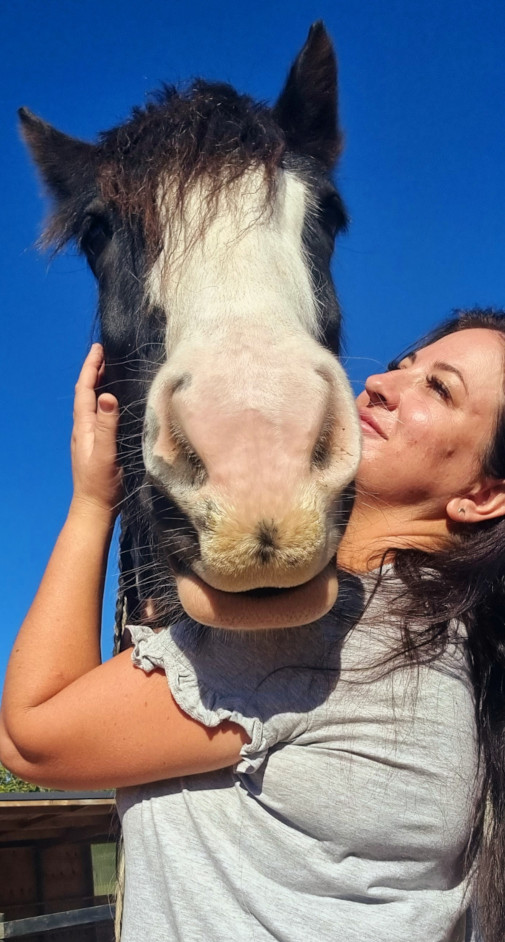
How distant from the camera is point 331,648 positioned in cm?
170

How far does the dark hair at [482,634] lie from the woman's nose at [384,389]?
0.32m

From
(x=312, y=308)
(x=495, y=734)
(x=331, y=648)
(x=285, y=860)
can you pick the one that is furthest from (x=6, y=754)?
(x=312, y=308)

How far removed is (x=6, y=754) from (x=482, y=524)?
1.38 m

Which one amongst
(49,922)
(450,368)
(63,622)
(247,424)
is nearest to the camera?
(247,424)

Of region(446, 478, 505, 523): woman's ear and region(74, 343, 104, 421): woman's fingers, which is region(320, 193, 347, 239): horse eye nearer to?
region(74, 343, 104, 421): woman's fingers

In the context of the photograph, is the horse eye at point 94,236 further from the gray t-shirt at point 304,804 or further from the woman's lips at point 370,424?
the gray t-shirt at point 304,804

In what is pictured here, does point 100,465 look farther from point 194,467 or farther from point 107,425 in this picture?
point 194,467

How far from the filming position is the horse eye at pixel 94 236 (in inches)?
93.3

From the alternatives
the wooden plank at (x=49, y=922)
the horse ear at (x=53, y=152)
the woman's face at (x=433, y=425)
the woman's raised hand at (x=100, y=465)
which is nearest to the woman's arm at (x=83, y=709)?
the woman's raised hand at (x=100, y=465)

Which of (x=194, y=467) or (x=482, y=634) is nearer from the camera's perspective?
(x=194, y=467)

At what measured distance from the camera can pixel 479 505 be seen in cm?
223

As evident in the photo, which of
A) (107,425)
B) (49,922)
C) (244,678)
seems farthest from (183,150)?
(49,922)

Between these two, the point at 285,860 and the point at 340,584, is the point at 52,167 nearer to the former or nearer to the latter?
the point at 340,584

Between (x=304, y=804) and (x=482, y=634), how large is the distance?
72cm
